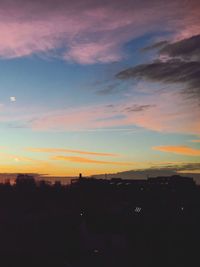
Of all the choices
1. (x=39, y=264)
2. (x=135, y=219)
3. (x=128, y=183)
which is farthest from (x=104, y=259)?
(x=128, y=183)

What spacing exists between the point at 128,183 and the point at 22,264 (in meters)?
31.1

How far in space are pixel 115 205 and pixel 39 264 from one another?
20.9 m

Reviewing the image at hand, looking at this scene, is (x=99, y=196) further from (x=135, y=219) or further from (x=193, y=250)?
(x=193, y=250)

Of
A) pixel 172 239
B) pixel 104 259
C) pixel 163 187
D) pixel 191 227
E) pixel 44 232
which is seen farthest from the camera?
pixel 163 187

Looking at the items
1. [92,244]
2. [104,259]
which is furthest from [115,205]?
[104,259]

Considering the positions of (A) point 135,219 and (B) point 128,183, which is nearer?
(A) point 135,219

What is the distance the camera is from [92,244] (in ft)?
118

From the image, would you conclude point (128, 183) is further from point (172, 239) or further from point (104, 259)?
point (104, 259)

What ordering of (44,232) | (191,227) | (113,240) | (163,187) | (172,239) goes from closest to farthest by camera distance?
(113,240)
(172,239)
(191,227)
(44,232)
(163,187)

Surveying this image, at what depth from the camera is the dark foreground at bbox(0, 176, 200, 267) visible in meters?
34.0

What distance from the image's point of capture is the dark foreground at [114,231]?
1339 inches

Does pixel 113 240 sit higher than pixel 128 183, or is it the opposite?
pixel 128 183

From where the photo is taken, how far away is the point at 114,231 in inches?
1684

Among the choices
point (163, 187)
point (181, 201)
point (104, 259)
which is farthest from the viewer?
point (163, 187)
